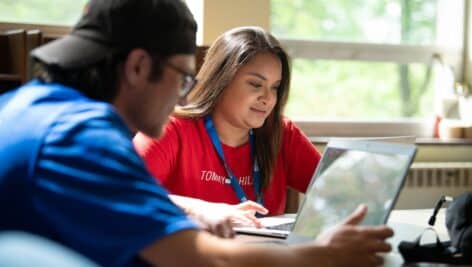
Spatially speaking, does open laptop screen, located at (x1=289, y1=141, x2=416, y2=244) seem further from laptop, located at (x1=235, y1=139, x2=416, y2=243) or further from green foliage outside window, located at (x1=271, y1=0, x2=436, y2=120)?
green foliage outside window, located at (x1=271, y1=0, x2=436, y2=120)

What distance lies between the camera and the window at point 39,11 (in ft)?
11.2

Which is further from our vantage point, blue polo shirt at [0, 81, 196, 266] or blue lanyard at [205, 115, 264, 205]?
blue lanyard at [205, 115, 264, 205]

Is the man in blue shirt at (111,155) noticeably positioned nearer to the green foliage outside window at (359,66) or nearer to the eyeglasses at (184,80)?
the eyeglasses at (184,80)

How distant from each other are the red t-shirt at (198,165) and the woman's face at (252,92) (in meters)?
0.10

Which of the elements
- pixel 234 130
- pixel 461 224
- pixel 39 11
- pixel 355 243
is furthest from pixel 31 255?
pixel 39 11

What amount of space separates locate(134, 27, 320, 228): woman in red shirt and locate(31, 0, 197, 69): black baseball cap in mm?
937

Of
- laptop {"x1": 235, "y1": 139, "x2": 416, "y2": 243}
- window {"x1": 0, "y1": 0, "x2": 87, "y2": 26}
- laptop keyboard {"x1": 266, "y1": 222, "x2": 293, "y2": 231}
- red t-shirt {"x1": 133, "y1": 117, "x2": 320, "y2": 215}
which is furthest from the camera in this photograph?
window {"x1": 0, "y1": 0, "x2": 87, "y2": 26}

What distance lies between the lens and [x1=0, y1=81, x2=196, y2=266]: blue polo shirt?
0.95 m

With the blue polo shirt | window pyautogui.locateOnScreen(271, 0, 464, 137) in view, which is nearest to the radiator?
window pyautogui.locateOnScreen(271, 0, 464, 137)

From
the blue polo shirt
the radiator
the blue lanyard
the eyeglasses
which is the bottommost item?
the radiator

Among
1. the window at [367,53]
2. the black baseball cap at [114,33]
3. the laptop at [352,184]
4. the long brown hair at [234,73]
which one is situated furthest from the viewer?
the window at [367,53]

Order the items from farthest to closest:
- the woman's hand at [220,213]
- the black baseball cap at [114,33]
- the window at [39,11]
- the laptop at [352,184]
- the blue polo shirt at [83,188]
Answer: the window at [39,11] → the woman's hand at [220,213] → the laptop at [352,184] → the black baseball cap at [114,33] → the blue polo shirt at [83,188]

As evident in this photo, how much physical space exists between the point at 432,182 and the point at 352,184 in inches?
94.1

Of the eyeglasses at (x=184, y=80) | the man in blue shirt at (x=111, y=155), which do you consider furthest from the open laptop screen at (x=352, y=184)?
the eyeglasses at (x=184, y=80)
